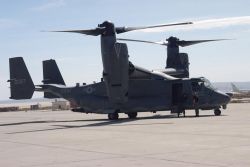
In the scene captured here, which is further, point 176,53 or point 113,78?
point 176,53

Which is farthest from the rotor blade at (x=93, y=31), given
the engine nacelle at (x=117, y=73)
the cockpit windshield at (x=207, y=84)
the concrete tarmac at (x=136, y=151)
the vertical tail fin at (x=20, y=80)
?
the concrete tarmac at (x=136, y=151)

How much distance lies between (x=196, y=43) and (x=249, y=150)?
28586 millimetres

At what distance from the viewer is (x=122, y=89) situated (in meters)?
30.0

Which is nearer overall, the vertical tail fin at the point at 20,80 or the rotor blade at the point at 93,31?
the rotor blade at the point at 93,31

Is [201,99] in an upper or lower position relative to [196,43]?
lower

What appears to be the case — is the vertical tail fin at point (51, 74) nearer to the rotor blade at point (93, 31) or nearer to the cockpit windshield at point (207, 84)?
the rotor blade at point (93, 31)

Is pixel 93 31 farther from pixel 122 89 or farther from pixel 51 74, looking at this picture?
pixel 51 74

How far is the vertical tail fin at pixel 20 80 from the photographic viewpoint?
1379 inches

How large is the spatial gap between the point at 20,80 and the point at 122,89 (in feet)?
29.8

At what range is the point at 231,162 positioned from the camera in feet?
34.6

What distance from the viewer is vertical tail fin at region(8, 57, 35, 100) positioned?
3503 centimetres

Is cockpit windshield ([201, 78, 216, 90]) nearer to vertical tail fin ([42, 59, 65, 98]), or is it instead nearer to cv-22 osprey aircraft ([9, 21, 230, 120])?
cv-22 osprey aircraft ([9, 21, 230, 120])

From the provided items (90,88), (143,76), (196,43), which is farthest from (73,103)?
(196,43)

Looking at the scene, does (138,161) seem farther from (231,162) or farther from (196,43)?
(196,43)
